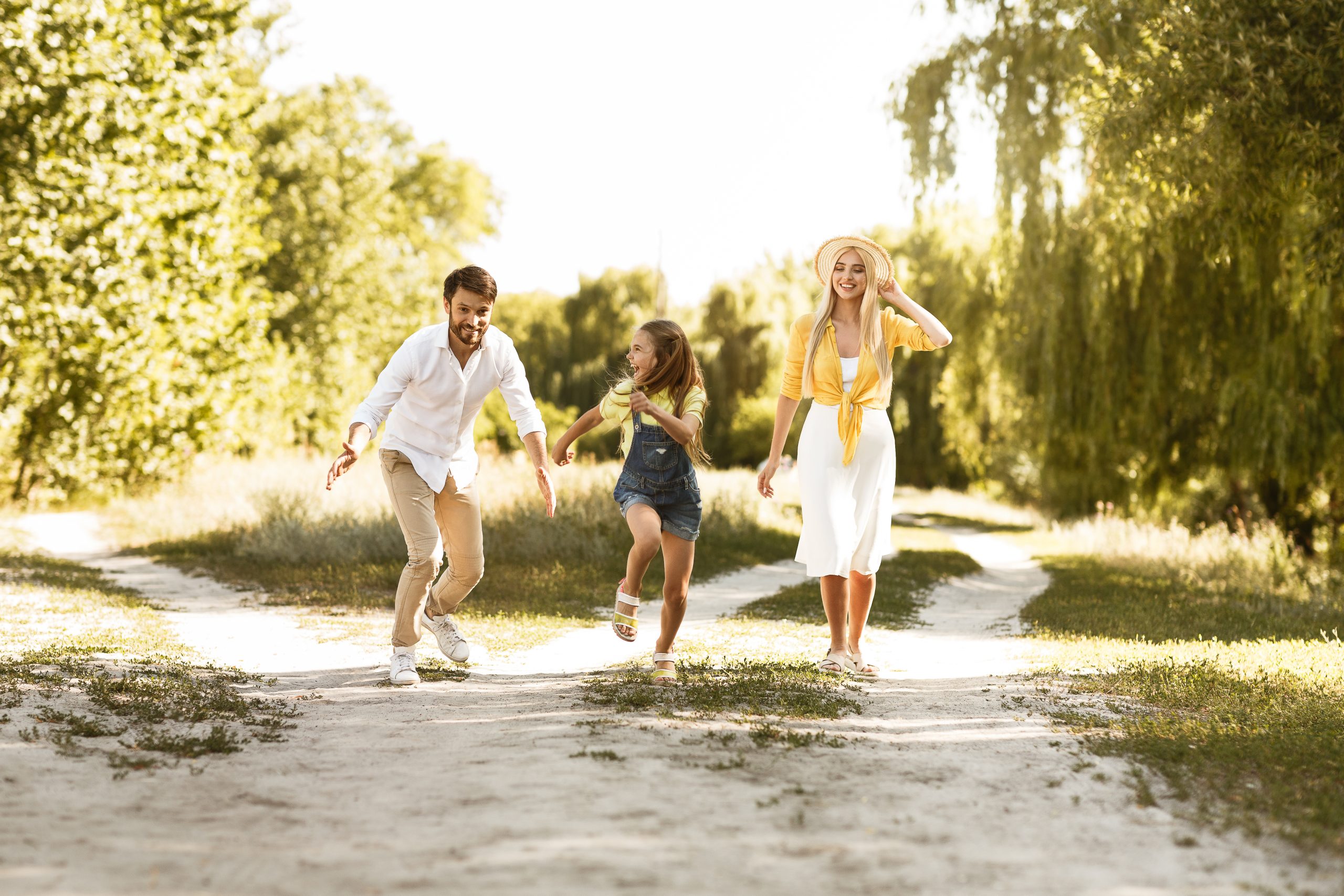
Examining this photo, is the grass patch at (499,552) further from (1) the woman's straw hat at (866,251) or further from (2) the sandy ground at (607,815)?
(2) the sandy ground at (607,815)

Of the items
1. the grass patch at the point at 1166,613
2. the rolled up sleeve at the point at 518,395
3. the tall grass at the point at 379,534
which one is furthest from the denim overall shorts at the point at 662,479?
the grass patch at the point at 1166,613

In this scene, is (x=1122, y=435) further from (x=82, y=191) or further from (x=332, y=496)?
(x=82, y=191)

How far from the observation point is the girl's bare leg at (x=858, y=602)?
22.3 ft

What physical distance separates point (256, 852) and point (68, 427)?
17.9 meters

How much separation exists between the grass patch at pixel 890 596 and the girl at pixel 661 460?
3019 millimetres

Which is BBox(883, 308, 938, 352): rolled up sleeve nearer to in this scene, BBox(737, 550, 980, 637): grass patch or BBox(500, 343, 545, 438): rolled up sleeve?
BBox(500, 343, 545, 438): rolled up sleeve

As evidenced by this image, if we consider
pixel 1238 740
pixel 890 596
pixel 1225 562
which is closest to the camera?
pixel 1238 740

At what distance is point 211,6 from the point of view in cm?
1952

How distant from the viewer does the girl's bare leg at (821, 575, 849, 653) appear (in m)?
6.57

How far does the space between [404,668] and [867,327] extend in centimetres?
331

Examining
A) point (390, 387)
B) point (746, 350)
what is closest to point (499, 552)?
point (390, 387)

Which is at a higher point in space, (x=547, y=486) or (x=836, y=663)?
(x=547, y=486)

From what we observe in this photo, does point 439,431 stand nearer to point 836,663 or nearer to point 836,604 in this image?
point 836,604

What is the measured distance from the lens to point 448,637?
6871mm
